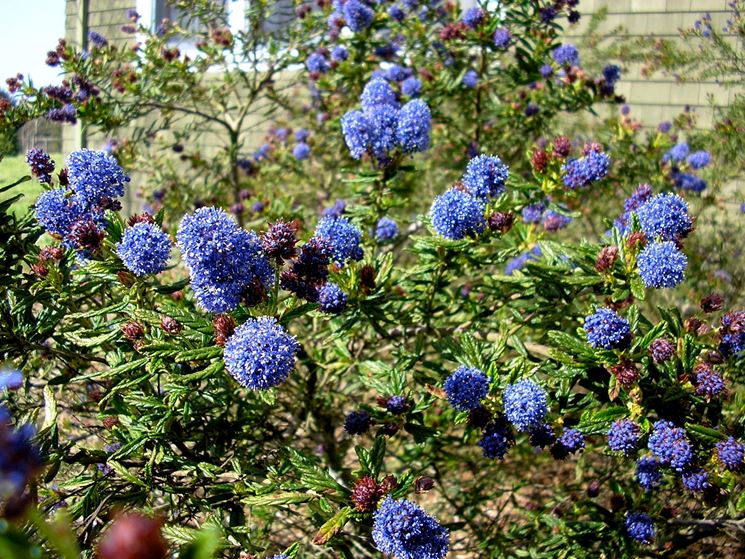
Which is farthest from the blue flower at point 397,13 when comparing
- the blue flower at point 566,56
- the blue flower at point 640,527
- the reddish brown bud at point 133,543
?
the reddish brown bud at point 133,543

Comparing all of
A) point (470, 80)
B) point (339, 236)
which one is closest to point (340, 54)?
point (470, 80)

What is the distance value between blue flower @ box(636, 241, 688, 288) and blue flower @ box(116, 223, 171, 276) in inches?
56.8

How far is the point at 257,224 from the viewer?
4031mm

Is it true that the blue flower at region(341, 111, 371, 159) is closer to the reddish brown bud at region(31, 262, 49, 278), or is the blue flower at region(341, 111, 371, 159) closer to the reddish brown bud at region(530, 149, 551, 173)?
the reddish brown bud at region(530, 149, 551, 173)

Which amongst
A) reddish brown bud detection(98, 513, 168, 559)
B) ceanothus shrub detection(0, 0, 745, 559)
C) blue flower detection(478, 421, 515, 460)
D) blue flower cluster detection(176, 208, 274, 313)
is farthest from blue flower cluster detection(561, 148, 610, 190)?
reddish brown bud detection(98, 513, 168, 559)

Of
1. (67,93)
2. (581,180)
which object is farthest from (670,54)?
(67,93)

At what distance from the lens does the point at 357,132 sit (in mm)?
2531

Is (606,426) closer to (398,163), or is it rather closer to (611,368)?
(611,368)

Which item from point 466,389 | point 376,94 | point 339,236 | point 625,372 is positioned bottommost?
point 466,389

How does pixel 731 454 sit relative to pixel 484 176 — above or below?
below

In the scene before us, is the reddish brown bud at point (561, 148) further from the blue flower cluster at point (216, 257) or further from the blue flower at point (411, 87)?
the blue flower at point (411, 87)

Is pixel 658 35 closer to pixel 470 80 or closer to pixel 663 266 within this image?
pixel 470 80

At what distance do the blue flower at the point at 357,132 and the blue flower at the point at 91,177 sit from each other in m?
0.93

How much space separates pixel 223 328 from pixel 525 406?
3.00 ft
